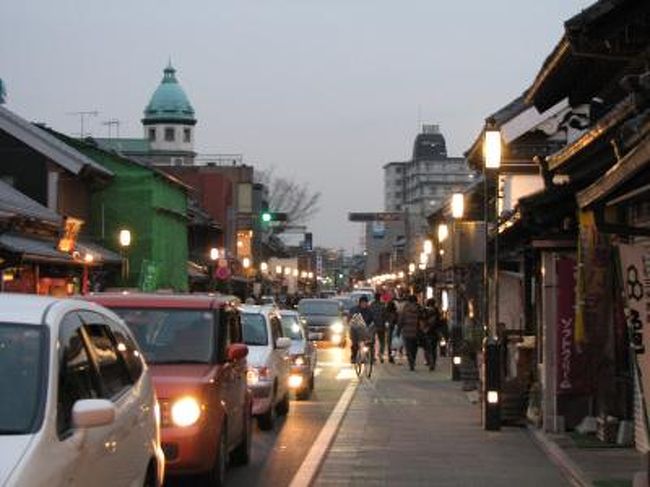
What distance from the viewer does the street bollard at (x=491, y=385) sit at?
15703mm

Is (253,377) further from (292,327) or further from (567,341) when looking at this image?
(292,327)

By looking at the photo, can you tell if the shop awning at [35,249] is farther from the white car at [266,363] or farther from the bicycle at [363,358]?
the bicycle at [363,358]

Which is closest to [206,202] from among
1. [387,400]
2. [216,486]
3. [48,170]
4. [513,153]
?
[48,170]

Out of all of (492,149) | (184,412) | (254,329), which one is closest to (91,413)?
(184,412)

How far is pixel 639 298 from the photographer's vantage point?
367 inches

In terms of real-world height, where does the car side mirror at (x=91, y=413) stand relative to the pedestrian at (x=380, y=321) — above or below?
below

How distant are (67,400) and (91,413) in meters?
0.28

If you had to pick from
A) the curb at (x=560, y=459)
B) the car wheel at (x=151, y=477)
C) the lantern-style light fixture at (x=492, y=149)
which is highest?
the lantern-style light fixture at (x=492, y=149)

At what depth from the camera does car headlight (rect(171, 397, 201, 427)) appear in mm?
10125

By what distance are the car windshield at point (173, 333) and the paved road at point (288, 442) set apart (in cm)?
139

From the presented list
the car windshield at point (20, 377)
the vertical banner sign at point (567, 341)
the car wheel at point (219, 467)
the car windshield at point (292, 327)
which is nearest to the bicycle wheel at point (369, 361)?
the car windshield at point (292, 327)

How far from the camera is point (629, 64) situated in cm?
1280

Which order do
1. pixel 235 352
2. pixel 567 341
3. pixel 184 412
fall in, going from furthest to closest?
pixel 567 341
pixel 235 352
pixel 184 412

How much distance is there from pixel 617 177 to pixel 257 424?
30.8 ft
